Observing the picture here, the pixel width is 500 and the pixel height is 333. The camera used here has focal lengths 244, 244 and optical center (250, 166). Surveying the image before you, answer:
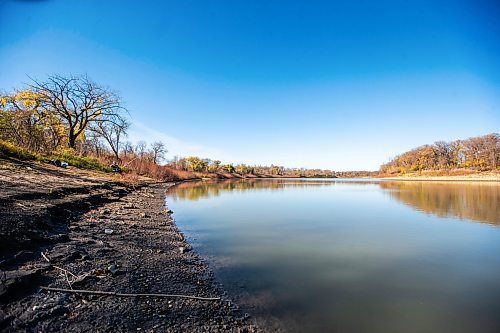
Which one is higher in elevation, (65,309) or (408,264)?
(65,309)

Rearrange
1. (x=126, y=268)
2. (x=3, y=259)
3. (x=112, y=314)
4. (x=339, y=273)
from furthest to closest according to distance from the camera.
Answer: (x=339, y=273), (x=126, y=268), (x=3, y=259), (x=112, y=314)

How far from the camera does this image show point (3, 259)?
388 centimetres

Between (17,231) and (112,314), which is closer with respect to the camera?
(112,314)

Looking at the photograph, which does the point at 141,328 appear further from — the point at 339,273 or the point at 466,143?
the point at 466,143

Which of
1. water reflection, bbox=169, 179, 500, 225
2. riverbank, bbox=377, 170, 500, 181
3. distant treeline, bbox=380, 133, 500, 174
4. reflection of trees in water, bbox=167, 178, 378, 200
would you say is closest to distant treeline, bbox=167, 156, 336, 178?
reflection of trees in water, bbox=167, 178, 378, 200

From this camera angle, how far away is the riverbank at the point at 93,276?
3.03 meters

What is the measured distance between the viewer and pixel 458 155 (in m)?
91.2

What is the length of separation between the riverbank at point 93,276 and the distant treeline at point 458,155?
10433 centimetres

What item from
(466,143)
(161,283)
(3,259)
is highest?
(466,143)

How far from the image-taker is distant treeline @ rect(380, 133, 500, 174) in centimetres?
8058

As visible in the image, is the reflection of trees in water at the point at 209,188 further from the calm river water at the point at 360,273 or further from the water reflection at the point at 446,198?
the calm river water at the point at 360,273

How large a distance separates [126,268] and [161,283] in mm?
872

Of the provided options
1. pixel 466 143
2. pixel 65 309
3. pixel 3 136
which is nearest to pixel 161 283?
pixel 65 309

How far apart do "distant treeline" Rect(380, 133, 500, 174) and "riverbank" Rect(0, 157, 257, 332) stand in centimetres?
10433
